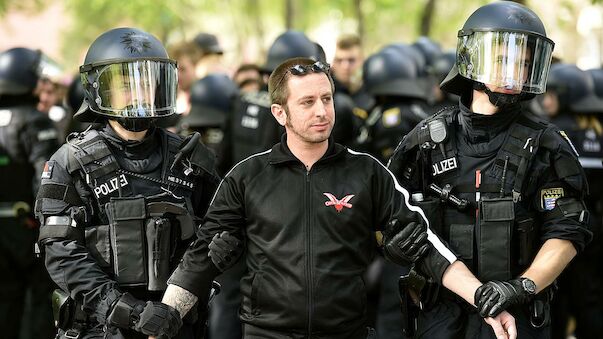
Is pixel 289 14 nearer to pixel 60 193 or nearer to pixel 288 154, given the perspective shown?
pixel 60 193

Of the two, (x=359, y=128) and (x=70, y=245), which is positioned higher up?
(x=359, y=128)

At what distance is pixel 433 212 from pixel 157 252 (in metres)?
1.39


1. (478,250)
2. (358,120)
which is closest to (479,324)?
(478,250)

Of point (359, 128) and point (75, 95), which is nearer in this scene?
point (359, 128)

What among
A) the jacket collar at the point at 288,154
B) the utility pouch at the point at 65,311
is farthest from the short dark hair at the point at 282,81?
the utility pouch at the point at 65,311

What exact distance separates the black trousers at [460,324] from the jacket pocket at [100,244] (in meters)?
1.63

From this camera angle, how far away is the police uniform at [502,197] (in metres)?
5.01

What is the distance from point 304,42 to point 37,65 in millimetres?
2255

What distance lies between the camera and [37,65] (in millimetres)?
8578

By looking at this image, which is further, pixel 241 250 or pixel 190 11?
pixel 190 11

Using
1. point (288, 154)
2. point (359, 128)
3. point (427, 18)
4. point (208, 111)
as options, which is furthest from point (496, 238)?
point (427, 18)

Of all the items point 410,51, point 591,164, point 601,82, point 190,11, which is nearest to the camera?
point 591,164

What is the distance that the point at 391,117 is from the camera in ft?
28.9

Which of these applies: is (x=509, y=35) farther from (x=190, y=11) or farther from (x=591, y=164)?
(x=190, y=11)
